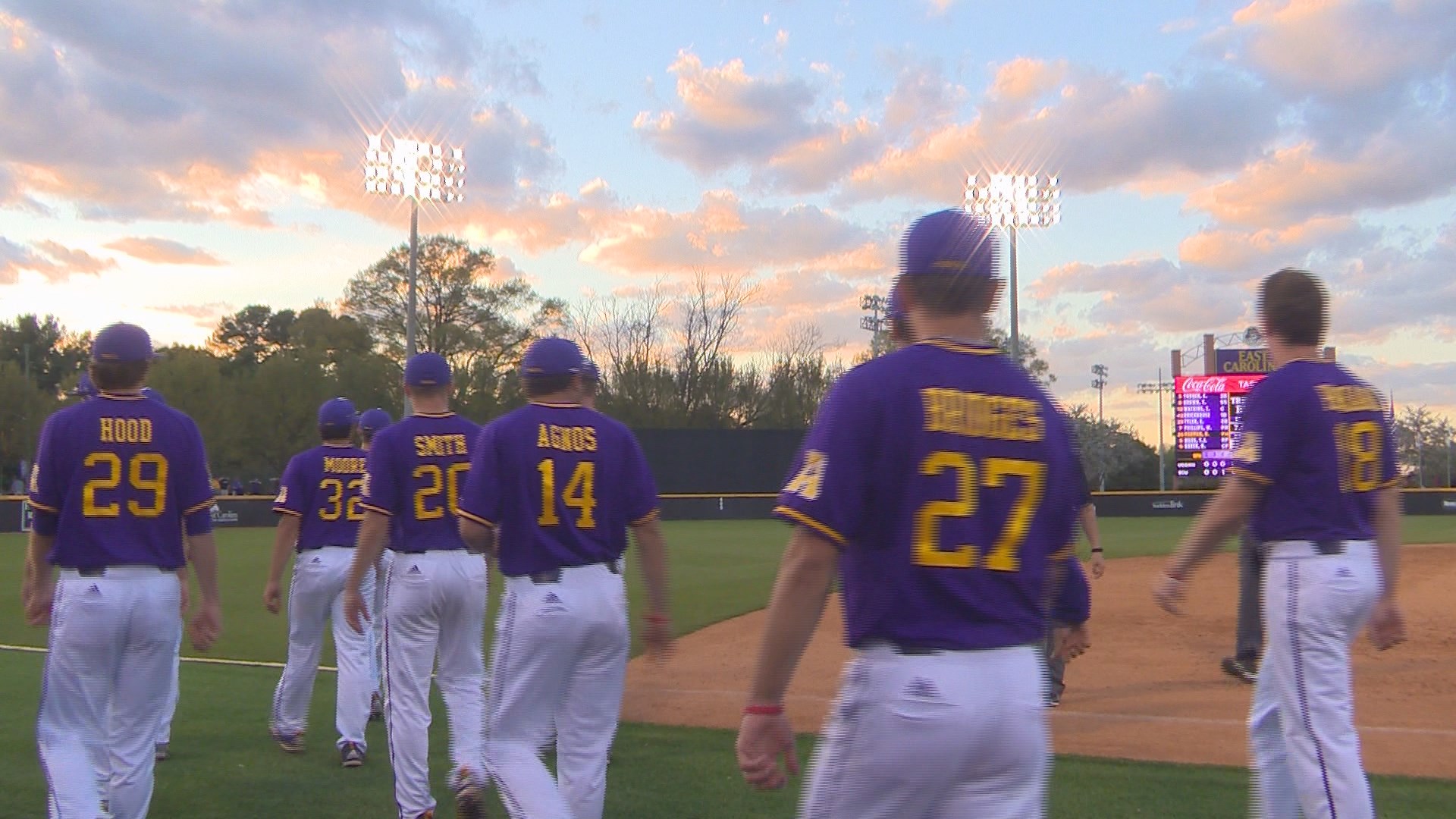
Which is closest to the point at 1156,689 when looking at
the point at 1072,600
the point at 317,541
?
the point at 317,541

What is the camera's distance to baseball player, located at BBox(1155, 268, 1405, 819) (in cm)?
427

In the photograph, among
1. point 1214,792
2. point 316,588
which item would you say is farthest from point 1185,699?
point 316,588

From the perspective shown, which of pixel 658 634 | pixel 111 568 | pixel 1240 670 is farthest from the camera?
pixel 1240 670

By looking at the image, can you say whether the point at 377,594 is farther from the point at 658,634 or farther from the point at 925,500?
the point at 925,500

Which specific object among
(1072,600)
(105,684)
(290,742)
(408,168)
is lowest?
(290,742)

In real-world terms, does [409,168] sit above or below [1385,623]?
above

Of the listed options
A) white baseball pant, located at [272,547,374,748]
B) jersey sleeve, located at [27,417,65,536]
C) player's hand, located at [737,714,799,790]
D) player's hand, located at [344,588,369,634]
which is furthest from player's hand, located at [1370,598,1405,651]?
white baseball pant, located at [272,547,374,748]

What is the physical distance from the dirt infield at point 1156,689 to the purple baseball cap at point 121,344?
4.74 metres

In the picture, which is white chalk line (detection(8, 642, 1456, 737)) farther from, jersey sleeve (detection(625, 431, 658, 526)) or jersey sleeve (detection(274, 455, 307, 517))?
jersey sleeve (detection(625, 431, 658, 526))

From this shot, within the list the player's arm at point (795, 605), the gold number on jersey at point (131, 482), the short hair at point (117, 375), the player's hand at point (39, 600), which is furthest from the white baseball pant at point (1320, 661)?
the player's hand at point (39, 600)

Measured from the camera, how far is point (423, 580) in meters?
5.80

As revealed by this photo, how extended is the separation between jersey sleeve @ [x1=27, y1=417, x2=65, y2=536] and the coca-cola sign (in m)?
26.3

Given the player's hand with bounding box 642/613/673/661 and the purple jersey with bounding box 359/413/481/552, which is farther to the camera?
the purple jersey with bounding box 359/413/481/552

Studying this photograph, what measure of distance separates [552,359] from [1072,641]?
2.35 m
